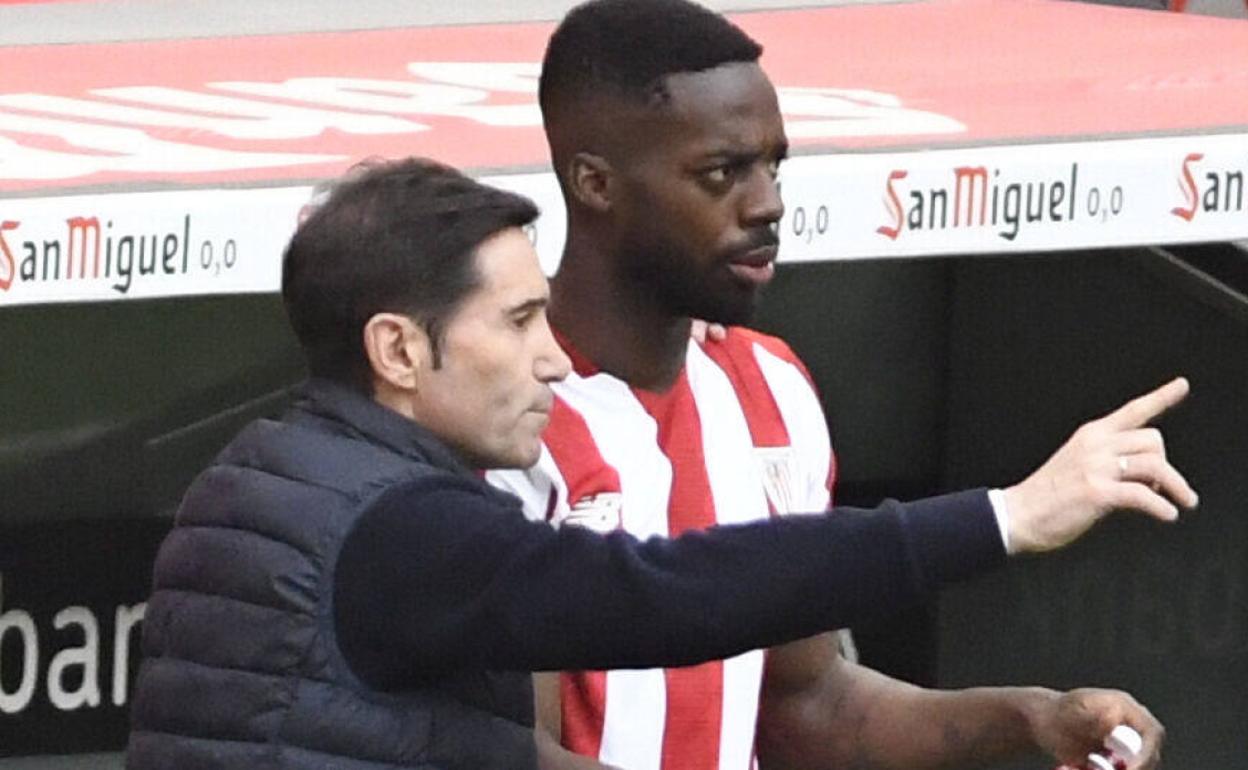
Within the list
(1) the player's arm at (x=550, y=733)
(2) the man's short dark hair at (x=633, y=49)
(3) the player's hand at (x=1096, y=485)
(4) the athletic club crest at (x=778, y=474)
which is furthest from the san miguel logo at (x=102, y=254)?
(3) the player's hand at (x=1096, y=485)

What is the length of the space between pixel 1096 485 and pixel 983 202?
1.78 m

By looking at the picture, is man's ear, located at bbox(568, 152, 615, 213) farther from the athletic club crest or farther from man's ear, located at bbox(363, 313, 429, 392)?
man's ear, located at bbox(363, 313, 429, 392)

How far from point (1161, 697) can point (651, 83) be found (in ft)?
11.5

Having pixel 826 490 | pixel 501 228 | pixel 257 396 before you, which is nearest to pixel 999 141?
Answer: pixel 826 490

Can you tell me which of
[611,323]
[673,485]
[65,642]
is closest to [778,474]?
[673,485]

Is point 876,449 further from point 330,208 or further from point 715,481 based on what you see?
point 330,208

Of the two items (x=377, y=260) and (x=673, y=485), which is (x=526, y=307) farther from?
(x=673, y=485)

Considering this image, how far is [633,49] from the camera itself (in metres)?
3.90

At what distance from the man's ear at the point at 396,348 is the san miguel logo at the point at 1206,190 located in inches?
72.0

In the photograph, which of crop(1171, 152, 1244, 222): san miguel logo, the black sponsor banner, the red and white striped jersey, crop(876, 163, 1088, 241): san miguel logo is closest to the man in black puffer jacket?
the red and white striped jersey

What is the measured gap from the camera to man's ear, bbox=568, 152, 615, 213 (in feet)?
12.6

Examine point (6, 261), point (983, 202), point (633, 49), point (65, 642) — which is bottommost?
point (65, 642)

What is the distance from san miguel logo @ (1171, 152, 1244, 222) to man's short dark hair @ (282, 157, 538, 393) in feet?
5.69

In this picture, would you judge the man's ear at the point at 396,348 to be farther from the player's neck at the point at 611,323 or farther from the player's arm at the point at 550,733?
the player's neck at the point at 611,323
